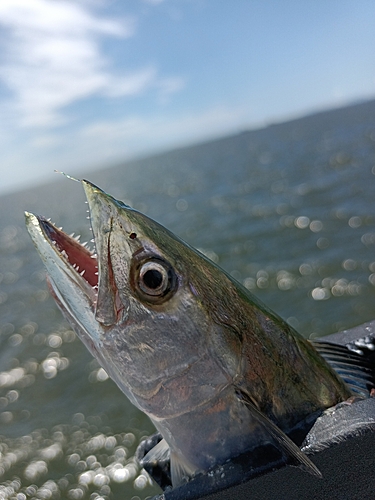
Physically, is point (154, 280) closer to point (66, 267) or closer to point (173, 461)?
point (66, 267)

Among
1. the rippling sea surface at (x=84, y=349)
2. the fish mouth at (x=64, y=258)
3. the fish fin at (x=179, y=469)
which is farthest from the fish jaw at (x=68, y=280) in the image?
the rippling sea surface at (x=84, y=349)

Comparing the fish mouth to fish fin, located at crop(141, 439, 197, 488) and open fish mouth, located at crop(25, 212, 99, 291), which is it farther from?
fish fin, located at crop(141, 439, 197, 488)

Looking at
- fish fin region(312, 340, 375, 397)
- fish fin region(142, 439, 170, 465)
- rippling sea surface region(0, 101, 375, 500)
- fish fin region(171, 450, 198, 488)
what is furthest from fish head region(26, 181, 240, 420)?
rippling sea surface region(0, 101, 375, 500)

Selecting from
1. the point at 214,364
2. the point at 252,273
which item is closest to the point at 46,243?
the point at 214,364

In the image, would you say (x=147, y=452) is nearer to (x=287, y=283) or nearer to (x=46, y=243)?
(x=46, y=243)

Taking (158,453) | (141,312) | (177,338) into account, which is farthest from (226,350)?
(158,453)

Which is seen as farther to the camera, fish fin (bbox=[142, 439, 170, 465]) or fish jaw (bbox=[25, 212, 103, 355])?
fish fin (bbox=[142, 439, 170, 465])

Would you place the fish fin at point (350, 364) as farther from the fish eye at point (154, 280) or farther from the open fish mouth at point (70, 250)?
the open fish mouth at point (70, 250)
